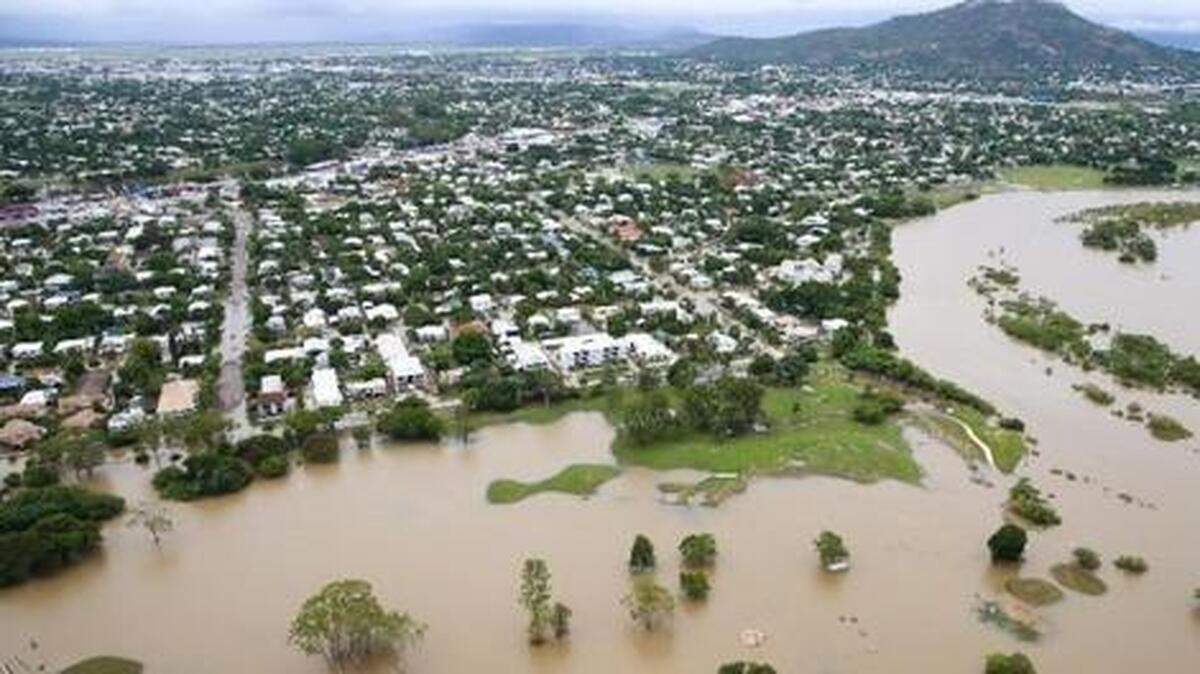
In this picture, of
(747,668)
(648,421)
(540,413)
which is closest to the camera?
(747,668)

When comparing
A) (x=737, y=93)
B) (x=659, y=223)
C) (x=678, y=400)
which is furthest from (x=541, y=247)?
(x=737, y=93)

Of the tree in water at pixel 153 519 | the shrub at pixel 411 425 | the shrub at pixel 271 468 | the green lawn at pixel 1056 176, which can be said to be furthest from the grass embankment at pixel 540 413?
the green lawn at pixel 1056 176

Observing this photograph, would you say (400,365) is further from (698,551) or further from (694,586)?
(694,586)

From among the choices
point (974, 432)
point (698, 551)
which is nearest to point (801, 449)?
point (974, 432)

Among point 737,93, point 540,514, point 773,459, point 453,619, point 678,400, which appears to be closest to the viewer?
point 453,619

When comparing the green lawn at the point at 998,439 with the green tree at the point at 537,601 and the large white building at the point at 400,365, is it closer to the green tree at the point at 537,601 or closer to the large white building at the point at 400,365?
the green tree at the point at 537,601

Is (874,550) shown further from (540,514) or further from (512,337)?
(512,337)

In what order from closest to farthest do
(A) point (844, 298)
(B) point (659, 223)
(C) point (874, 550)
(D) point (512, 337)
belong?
(C) point (874, 550) → (D) point (512, 337) → (A) point (844, 298) → (B) point (659, 223)
